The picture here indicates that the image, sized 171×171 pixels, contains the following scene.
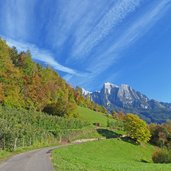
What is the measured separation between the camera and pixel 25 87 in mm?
131625

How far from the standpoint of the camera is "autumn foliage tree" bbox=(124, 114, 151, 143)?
117312mm

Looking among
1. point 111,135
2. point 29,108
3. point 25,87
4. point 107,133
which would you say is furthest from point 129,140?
point 25,87

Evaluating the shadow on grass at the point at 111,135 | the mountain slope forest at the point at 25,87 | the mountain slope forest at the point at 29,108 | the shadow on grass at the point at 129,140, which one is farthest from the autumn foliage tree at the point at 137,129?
the mountain slope forest at the point at 25,87

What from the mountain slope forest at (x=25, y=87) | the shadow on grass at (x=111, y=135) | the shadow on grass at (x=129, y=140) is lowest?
the shadow on grass at (x=129, y=140)

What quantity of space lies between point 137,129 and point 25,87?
47.1 metres

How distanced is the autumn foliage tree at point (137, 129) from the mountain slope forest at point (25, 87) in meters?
25.3

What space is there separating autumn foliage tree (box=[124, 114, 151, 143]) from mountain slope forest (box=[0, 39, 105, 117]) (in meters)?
25.3

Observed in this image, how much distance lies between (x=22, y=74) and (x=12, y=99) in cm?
2516

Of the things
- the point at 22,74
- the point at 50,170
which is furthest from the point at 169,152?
the point at 22,74

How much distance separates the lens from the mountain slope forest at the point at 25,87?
11838 centimetres

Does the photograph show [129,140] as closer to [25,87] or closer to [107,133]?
[107,133]

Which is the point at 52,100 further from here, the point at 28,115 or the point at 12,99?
the point at 28,115

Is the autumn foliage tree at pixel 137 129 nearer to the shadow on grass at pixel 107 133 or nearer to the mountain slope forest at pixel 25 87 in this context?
the shadow on grass at pixel 107 133

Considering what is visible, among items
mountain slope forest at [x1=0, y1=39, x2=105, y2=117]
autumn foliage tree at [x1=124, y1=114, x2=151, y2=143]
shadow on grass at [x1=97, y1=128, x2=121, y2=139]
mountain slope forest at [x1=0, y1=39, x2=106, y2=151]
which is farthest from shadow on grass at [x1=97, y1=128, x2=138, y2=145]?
mountain slope forest at [x1=0, y1=39, x2=105, y2=117]
